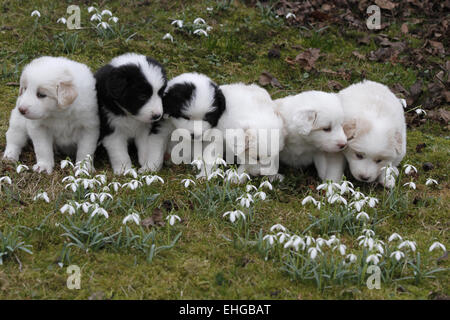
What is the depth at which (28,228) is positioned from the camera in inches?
188

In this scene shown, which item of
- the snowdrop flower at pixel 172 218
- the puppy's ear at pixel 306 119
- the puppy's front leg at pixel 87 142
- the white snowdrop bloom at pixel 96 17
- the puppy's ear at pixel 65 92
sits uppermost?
the white snowdrop bloom at pixel 96 17

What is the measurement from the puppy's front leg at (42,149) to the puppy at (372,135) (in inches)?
117

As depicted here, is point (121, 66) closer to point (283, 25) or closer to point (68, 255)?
point (68, 255)

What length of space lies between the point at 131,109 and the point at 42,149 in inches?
39.7

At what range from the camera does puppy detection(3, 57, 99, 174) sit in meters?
5.63

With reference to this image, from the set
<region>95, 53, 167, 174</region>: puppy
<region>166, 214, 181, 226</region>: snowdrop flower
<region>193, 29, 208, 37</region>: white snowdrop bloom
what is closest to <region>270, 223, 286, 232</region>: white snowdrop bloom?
<region>166, 214, 181, 226</region>: snowdrop flower

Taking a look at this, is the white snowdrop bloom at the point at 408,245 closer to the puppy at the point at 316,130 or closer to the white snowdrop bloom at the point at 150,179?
the puppy at the point at 316,130

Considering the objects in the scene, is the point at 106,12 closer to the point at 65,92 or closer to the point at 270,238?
the point at 65,92

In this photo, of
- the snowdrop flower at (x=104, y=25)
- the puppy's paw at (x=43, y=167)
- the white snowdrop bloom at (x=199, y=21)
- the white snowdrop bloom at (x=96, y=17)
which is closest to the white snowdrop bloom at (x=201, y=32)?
the white snowdrop bloom at (x=199, y=21)

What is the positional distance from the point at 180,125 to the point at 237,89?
824mm

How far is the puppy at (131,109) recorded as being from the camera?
19.0 feet

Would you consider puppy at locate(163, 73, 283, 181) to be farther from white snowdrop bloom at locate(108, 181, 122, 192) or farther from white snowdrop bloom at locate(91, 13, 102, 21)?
white snowdrop bloom at locate(91, 13, 102, 21)

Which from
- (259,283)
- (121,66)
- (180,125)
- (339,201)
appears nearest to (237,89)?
(180,125)

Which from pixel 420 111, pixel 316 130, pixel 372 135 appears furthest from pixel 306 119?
pixel 420 111
